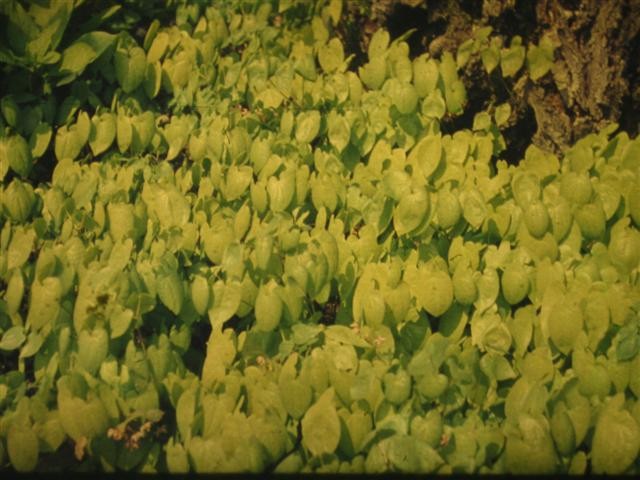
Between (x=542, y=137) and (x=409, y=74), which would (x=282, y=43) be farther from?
(x=542, y=137)

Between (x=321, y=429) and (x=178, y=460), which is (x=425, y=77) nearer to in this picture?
(x=321, y=429)

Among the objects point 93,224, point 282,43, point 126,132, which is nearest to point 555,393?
point 93,224

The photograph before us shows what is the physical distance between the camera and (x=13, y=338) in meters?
1.50

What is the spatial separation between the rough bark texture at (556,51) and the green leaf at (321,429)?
4.61 ft

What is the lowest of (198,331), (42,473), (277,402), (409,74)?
(42,473)

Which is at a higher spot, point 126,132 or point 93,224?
point 126,132

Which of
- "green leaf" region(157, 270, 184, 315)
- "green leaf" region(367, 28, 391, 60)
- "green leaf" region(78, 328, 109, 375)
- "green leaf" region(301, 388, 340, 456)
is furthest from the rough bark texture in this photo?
"green leaf" region(78, 328, 109, 375)

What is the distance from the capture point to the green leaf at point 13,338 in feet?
4.87

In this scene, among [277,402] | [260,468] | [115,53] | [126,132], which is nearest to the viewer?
[260,468]

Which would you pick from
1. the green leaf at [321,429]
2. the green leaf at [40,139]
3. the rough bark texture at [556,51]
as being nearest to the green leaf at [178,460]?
the green leaf at [321,429]

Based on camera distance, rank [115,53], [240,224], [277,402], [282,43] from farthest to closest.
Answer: [282,43]
[115,53]
[240,224]
[277,402]

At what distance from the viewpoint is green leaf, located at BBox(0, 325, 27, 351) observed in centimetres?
149

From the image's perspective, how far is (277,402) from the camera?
51.9 inches

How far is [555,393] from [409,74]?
3.81 ft
